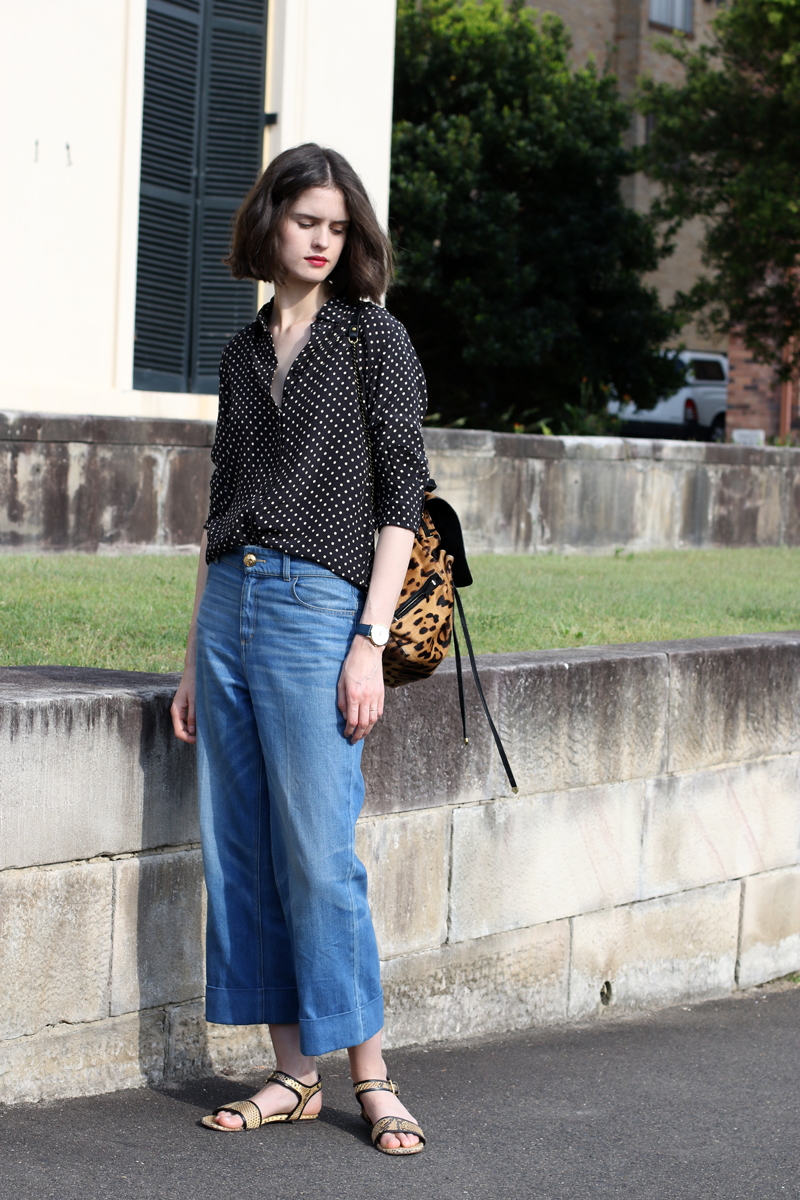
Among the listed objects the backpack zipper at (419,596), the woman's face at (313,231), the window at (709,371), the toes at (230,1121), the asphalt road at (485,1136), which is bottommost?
the asphalt road at (485,1136)

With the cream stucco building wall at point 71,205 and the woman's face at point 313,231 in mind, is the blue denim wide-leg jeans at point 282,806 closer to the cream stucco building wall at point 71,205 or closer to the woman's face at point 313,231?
the woman's face at point 313,231

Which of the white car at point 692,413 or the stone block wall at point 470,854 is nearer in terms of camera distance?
the stone block wall at point 470,854

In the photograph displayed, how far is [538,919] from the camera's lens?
424 centimetres

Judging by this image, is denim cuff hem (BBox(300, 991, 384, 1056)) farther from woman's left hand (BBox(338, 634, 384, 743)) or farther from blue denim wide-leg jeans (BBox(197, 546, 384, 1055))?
A: woman's left hand (BBox(338, 634, 384, 743))

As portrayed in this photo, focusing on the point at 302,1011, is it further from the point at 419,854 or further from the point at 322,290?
the point at 322,290

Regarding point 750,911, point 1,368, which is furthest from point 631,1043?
point 1,368

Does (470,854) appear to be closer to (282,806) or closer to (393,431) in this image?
(282,806)

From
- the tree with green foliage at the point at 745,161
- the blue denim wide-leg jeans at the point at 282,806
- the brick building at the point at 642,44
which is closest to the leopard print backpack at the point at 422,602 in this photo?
the blue denim wide-leg jeans at the point at 282,806

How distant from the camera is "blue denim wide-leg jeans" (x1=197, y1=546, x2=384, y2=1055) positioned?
2.77 metres

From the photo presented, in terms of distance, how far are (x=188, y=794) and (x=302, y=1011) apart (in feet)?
2.20

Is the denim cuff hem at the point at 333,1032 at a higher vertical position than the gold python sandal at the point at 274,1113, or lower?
higher

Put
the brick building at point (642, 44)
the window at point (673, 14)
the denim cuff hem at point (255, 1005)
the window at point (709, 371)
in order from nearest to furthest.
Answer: the denim cuff hem at point (255, 1005)
the window at point (709, 371)
the brick building at point (642, 44)
the window at point (673, 14)

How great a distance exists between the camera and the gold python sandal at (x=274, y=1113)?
3.12m

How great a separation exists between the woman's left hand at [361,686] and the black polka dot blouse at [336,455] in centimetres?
15
